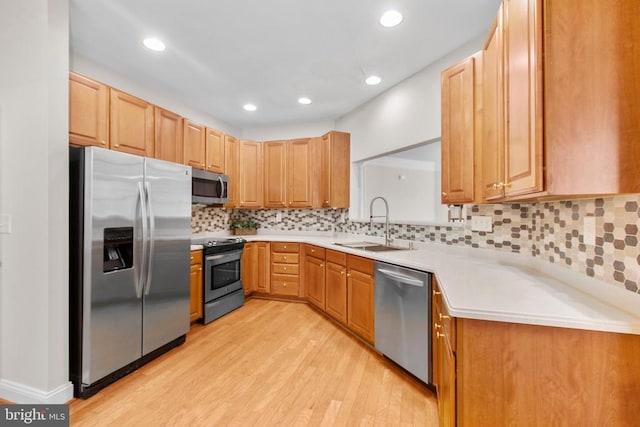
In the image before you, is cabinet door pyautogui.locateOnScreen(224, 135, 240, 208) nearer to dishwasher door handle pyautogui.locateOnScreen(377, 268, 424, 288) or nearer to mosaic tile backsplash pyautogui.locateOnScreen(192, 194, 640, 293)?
mosaic tile backsplash pyautogui.locateOnScreen(192, 194, 640, 293)

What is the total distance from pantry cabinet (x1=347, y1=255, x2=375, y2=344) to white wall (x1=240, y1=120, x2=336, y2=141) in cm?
231

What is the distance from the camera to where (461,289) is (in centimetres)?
134

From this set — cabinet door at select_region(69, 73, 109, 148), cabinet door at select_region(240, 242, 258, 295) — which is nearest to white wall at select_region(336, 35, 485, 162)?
cabinet door at select_region(240, 242, 258, 295)

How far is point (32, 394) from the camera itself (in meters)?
1.76

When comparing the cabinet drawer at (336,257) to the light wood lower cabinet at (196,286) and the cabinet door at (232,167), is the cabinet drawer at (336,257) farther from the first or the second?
the cabinet door at (232,167)

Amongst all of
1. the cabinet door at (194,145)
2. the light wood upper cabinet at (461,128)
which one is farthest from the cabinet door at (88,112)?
the light wood upper cabinet at (461,128)

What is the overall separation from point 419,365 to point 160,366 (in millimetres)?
2009

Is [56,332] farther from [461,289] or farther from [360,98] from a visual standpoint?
[360,98]

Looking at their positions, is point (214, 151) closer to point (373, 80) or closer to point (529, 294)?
point (373, 80)

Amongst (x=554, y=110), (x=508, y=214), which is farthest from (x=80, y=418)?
(x=508, y=214)

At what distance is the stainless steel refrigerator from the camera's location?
1.86 meters

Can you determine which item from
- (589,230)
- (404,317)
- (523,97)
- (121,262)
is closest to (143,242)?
(121,262)

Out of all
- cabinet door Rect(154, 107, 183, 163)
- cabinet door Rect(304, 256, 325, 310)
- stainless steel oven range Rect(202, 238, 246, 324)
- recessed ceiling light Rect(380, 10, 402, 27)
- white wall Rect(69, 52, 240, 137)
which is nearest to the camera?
recessed ceiling light Rect(380, 10, 402, 27)

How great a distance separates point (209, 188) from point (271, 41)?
1.84 meters
